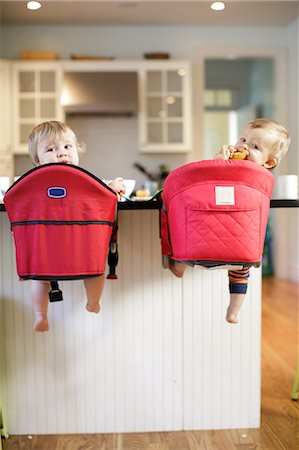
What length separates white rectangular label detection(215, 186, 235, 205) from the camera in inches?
73.9

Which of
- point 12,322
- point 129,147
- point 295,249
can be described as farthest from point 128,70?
point 12,322

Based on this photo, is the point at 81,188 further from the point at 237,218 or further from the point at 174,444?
the point at 174,444

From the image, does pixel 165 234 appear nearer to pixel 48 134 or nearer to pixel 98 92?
pixel 48 134

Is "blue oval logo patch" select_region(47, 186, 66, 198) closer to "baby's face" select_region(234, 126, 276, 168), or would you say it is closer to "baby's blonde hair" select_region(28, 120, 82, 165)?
"baby's blonde hair" select_region(28, 120, 82, 165)

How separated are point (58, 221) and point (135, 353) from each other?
2.87ft

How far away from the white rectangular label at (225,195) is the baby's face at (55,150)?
0.58 m

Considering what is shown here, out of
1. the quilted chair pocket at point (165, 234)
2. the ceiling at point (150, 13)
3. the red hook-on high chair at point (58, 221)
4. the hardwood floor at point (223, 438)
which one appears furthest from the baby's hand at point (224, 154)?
the ceiling at point (150, 13)

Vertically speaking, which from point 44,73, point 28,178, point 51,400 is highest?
point 44,73

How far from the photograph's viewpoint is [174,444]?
2.40 metres

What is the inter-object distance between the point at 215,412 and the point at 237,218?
3.45 ft

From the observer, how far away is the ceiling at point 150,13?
17.5ft

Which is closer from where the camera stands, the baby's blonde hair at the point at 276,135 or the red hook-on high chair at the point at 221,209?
the red hook-on high chair at the point at 221,209

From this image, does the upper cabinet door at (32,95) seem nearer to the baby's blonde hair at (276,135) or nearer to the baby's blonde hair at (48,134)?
the baby's blonde hair at (48,134)

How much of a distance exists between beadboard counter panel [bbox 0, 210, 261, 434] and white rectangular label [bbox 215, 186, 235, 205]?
605 mm
